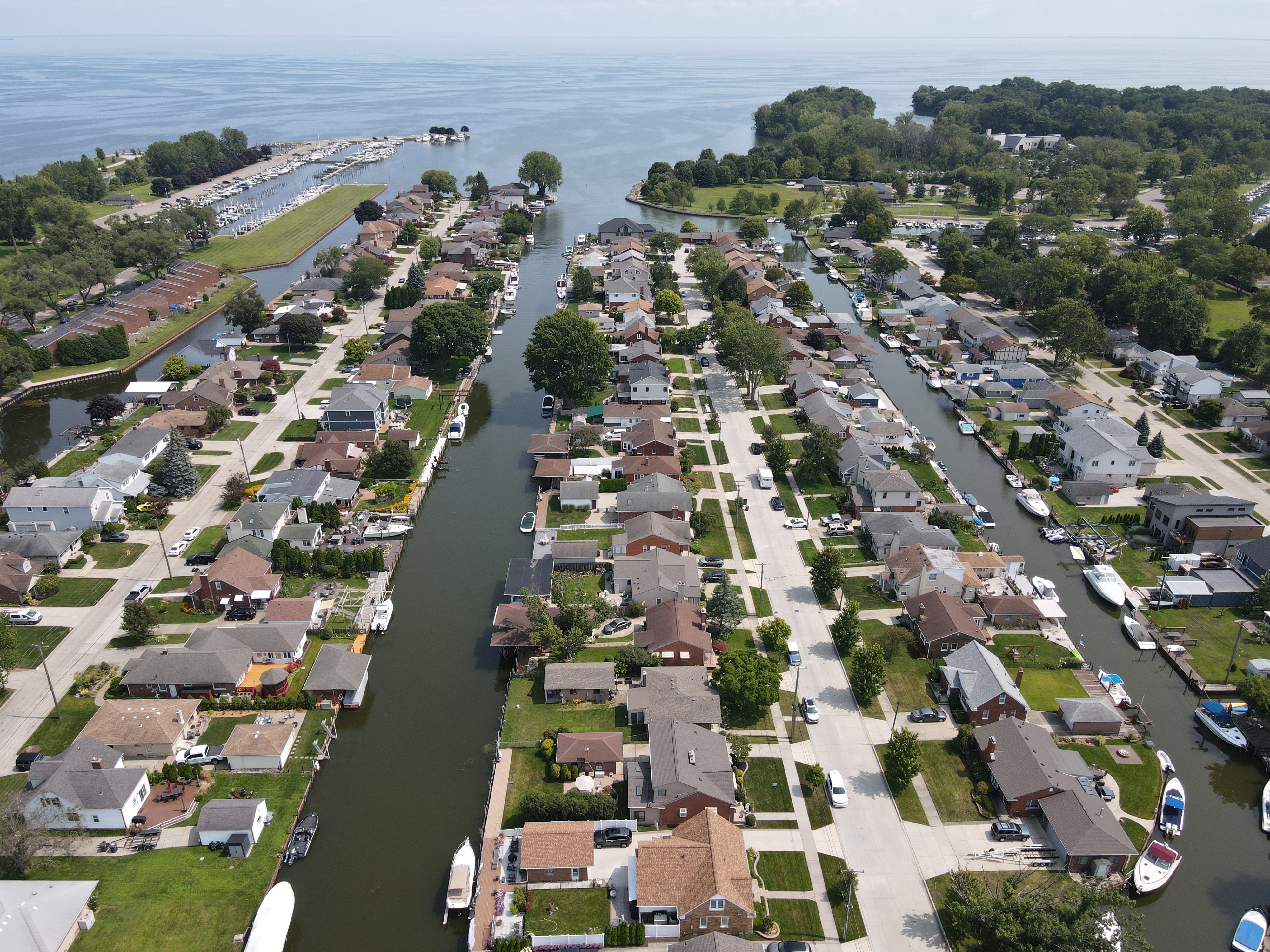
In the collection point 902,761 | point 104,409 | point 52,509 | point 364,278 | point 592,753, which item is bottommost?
point 592,753

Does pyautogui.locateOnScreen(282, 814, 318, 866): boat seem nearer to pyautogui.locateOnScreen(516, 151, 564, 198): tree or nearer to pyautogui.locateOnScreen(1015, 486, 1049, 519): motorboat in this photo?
pyautogui.locateOnScreen(1015, 486, 1049, 519): motorboat

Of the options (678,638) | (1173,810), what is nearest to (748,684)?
(678,638)

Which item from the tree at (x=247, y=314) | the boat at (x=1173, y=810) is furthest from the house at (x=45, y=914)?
the tree at (x=247, y=314)

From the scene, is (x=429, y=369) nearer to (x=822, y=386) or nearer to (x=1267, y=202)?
(x=822, y=386)

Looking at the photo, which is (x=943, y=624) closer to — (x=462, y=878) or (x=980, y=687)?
(x=980, y=687)

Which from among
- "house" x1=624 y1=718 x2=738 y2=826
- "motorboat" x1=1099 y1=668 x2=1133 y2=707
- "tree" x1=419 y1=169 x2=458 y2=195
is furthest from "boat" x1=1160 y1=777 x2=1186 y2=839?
"tree" x1=419 y1=169 x2=458 y2=195

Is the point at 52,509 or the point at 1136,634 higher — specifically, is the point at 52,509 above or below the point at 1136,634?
above

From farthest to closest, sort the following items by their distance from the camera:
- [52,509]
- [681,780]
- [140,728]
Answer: [52,509]
[140,728]
[681,780]
